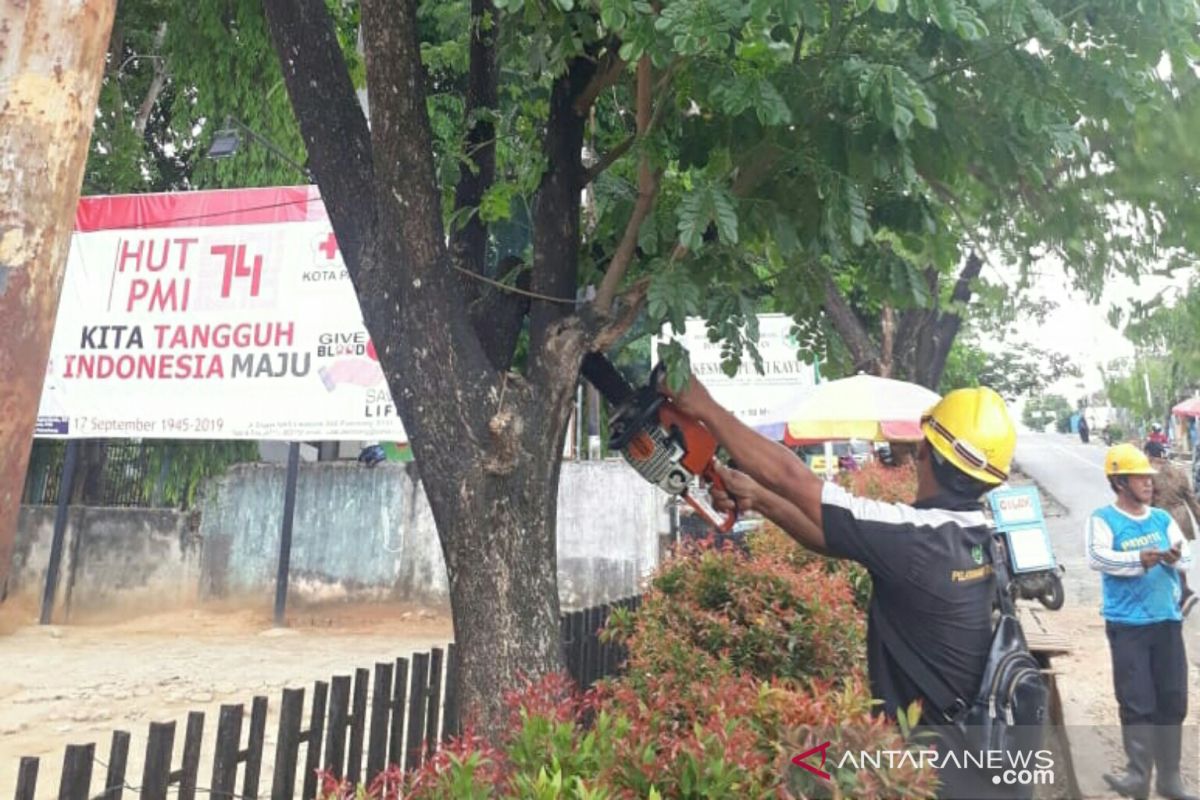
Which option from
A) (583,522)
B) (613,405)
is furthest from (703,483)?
(583,522)

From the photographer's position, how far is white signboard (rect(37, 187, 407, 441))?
9.77 m

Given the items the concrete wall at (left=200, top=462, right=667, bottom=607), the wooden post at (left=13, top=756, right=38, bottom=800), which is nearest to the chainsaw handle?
the wooden post at (left=13, top=756, right=38, bottom=800)

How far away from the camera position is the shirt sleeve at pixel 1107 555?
4.83m

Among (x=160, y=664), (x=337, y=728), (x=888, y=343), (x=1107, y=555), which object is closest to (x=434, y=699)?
(x=337, y=728)

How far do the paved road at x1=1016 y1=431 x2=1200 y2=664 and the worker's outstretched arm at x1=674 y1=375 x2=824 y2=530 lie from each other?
7.25 meters

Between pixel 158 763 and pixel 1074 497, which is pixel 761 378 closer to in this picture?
pixel 158 763

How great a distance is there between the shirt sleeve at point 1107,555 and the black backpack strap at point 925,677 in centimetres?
324

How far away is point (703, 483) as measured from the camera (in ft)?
9.84

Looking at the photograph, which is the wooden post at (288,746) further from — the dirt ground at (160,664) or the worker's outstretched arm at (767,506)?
the dirt ground at (160,664)

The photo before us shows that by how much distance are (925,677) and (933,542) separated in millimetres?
358

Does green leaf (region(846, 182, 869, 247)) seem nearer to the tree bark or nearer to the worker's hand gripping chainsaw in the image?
the worker's hand gripping chainsaw

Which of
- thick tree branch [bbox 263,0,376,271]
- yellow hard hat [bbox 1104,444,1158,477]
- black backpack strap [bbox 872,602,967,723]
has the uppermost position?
thick tree branch [bbox 263,0,376,271]

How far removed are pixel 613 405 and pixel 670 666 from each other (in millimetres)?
1232

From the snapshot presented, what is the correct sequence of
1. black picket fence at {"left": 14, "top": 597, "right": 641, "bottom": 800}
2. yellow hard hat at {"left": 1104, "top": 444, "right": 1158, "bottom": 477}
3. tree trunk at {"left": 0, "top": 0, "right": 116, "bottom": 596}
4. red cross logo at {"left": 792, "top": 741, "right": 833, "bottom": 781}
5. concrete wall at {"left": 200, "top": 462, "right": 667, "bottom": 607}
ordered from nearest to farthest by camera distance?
tree trunk at {"left": 0, "top": 0, "right": 116, "bottom": 596} < red cross logo at {"left": 792, "top": 741, "right": 833, "bottom": 781} < black picket fence at {"left": 14, "top": 597, "right": 641, "bottom": 800} < yellow hard hat at {"left": 1104, "top": 444, "right": 1158, "bottom": 477} < concrete wall at {"left": 200, "top": 462, "right": 667, "bottom": 607}
